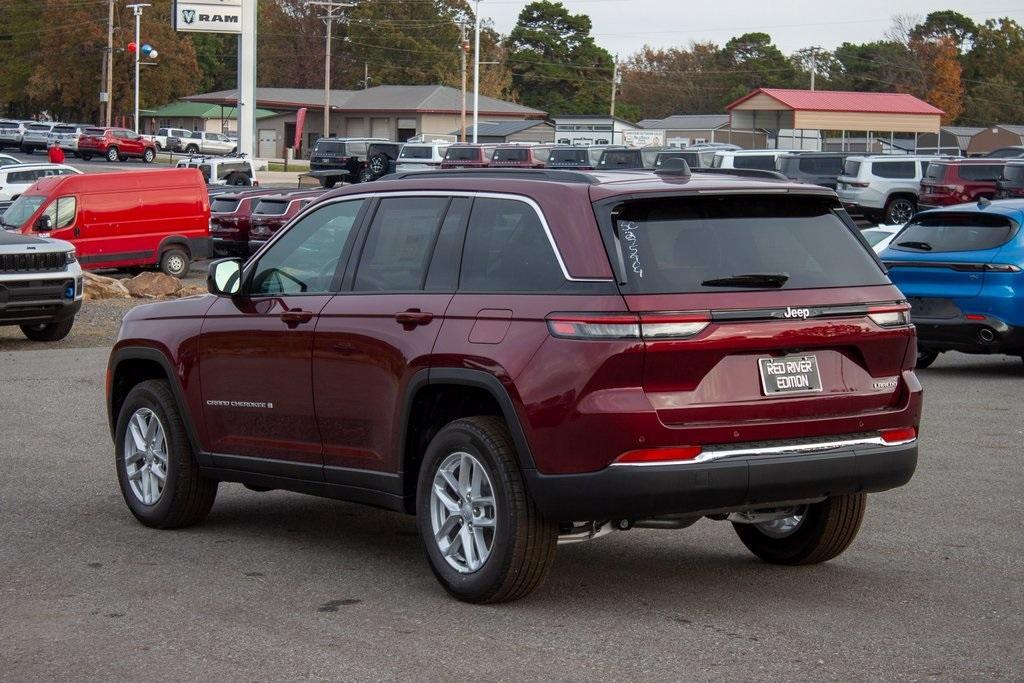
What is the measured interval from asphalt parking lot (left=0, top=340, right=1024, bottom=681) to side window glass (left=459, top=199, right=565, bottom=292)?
1342 mm

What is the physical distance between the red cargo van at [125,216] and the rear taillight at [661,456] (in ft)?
77.6

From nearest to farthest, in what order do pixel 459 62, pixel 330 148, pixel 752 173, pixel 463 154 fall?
pixel 752 173, pixel 463 154, pixel 330 148, pixel 459 62

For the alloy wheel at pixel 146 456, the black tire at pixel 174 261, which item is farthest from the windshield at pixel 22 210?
the alloy wheel at pixel 146 456

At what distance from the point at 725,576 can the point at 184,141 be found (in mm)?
83044

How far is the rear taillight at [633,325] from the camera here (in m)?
5.53

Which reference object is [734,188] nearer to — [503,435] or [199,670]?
[503,435]

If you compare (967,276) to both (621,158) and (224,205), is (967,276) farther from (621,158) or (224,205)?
(621,158)

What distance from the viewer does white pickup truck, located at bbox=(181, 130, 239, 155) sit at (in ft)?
283

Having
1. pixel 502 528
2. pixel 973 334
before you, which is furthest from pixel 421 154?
pixel 502 528

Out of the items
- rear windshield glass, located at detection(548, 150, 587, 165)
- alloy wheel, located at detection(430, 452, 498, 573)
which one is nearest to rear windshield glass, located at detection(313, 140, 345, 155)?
rear windshield glass, located at detection(548, 150, 587, 165)

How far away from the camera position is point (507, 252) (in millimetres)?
6105

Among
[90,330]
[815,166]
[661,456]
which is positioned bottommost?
[90,330]

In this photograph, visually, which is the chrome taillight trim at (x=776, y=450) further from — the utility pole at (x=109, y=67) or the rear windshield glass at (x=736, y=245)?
the utility pole at (x=109, y=67)

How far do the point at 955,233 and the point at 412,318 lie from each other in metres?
9.56
